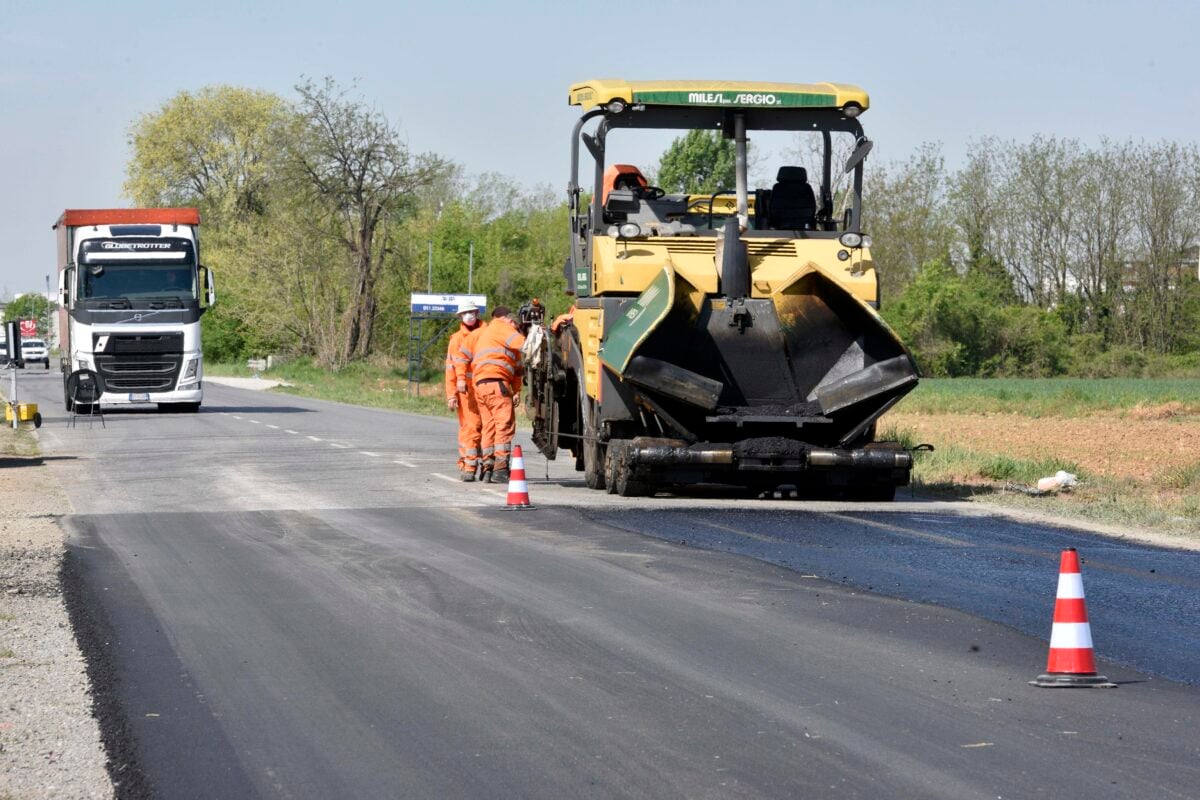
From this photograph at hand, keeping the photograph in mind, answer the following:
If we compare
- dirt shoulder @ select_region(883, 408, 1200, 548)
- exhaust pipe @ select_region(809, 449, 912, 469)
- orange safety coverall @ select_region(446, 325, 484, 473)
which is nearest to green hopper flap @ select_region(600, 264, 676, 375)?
exhaust pipe @ select_region(809, 449, 912, 469)

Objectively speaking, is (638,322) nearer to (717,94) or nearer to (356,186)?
(717,94)

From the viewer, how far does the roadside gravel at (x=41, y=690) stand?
5430 mm

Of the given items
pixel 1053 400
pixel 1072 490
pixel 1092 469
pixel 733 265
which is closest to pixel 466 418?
pixel 733 265

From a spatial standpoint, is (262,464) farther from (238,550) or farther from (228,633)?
(228,633)

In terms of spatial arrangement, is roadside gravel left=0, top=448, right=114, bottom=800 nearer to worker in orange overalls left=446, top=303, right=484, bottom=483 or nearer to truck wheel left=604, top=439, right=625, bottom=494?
truck wheel left=604, top=439, right=625, bottom=494

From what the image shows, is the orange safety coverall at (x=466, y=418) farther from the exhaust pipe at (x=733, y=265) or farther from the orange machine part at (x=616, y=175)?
the exhaust pipe at (x=733, y=265)

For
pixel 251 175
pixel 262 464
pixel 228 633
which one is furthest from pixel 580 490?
pixel 251 175

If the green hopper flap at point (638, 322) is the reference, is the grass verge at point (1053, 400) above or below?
below

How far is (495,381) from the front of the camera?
56.0 feet

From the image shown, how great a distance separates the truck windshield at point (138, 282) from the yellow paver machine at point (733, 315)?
17408 mm

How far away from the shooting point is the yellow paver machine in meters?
14.4

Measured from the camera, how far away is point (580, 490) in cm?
1633

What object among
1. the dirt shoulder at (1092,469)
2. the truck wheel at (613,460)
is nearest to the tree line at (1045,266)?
the dirt shoulder at (1092,469)

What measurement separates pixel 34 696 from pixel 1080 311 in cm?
6720
